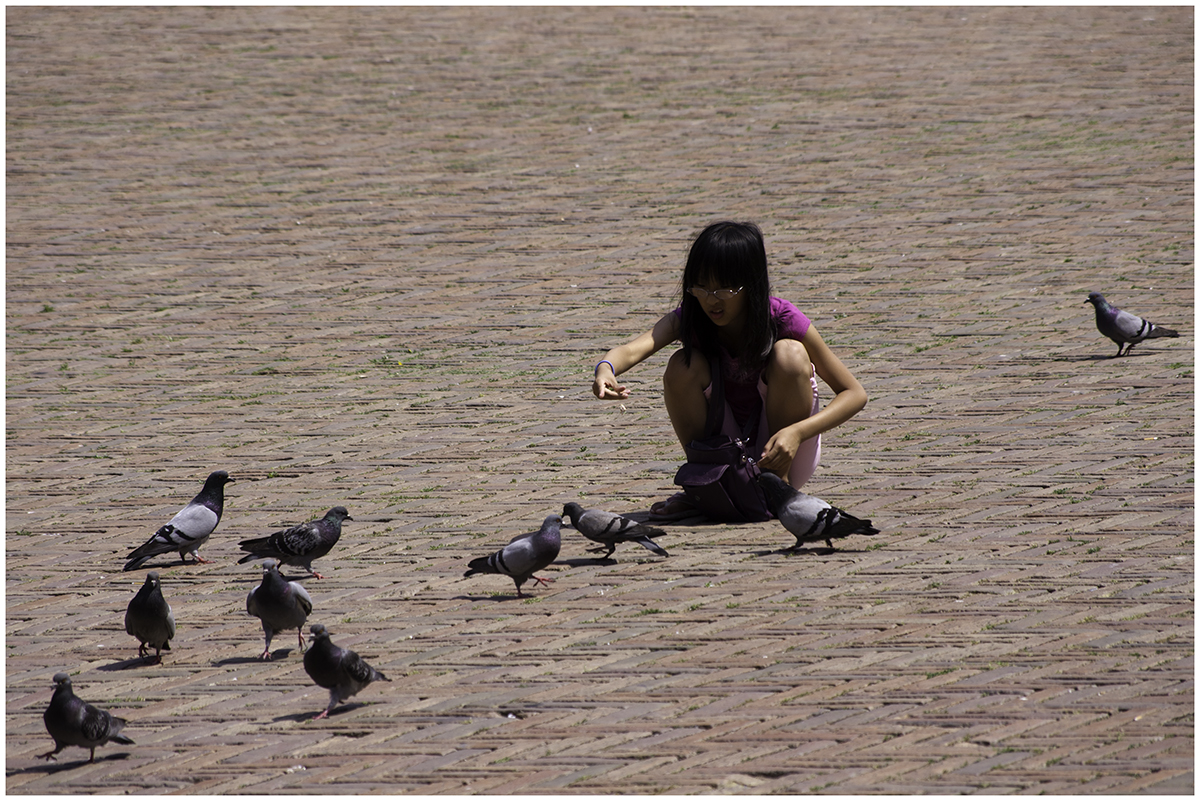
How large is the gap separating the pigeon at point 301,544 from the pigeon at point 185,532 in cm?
23

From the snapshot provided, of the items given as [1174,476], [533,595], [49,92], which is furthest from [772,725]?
[49,92]

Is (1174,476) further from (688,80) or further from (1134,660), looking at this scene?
(688,80)

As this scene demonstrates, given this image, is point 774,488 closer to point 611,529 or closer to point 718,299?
point 611,529

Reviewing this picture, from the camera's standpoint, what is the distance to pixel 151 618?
15.9ft

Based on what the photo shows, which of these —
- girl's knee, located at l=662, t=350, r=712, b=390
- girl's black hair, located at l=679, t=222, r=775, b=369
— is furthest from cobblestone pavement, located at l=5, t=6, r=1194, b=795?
girl's black hair, located at l=679, t=222, r=775, b=369

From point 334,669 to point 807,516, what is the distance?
2.17 metres

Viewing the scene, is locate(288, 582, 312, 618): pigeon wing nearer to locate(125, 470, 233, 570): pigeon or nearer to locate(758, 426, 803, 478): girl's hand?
locate(125, 470, 233, 570): pigeon

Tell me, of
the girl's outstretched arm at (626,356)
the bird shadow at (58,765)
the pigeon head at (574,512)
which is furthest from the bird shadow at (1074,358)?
the bird shadow at (58,765)

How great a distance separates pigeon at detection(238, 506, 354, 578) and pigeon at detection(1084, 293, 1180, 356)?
214 inches

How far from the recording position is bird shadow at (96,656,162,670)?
4957 millimetres

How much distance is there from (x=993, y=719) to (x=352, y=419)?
16.8 ft

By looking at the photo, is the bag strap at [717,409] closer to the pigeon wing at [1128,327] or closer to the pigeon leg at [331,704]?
the pigeon leg at [331,704]

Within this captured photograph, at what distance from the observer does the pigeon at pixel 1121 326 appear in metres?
8.89

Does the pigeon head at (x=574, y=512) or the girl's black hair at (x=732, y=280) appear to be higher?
the girl's black hair at (x=732, y=280)
